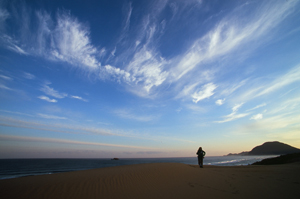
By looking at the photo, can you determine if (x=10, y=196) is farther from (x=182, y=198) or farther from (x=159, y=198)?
(x=182, y=198)

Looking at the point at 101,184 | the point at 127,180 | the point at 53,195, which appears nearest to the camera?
the point at 53,195

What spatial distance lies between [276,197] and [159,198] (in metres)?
4.08

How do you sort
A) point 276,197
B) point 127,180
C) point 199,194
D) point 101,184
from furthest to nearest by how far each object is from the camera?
point 127,180, point 101,184, point 199,194, point 276,197

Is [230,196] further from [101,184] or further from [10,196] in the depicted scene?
[10,196]

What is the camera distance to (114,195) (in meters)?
5.38

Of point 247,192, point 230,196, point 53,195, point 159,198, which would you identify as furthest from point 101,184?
point 247,192

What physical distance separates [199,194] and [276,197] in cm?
258

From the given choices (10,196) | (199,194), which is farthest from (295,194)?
(10,196)

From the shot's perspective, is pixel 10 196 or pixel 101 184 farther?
pixel 101 184

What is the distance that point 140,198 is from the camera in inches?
195

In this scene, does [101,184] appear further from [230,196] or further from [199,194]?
[230,196]

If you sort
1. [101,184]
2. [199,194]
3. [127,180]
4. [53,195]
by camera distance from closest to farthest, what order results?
[199,194]
[53,195]
[101,184]
[127,180]

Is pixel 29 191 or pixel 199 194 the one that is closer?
pixel 199 194

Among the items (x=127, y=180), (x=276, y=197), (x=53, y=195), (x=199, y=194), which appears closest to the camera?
(x=276, y=197)
